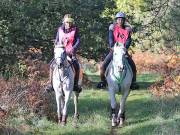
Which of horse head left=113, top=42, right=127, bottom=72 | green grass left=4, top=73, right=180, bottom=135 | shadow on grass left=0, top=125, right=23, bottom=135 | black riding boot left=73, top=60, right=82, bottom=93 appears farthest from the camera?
black riding boot left=73, top=60, right=82, bottom=93

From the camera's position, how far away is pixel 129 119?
15578mm

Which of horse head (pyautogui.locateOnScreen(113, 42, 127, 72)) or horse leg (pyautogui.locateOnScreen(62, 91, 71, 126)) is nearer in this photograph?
horse head (pyautogui.locateOnScreen(113, 42, 127, 72))

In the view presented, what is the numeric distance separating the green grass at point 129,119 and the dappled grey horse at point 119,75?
340 millimetres

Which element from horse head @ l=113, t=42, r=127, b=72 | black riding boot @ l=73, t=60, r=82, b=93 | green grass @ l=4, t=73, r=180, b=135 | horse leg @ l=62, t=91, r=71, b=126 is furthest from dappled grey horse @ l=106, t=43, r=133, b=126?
horse leg @ l=62, t=91, r=71, b=126

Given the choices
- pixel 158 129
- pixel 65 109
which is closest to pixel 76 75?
pixel 65 109

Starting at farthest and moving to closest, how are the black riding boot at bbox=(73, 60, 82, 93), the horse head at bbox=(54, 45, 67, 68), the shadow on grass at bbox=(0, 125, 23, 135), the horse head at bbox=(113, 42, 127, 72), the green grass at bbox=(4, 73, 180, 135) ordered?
the black riding boot at bbox=(73, 60, 82, 93)
the horse head at bbox=(113, 42, 127, 72)
the horse head at bbox=(54, 45, 67, 68)
the green grass at bbox=(4, 73, 180, 135)
the shadow on grass at bbox=(0, 125, 23, 135)

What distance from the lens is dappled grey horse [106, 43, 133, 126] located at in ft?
47.0

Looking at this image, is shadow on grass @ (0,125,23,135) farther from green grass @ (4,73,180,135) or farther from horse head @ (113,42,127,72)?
horse head @ (113,42,127,72)

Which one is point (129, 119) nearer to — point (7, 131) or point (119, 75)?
point (119, 75)

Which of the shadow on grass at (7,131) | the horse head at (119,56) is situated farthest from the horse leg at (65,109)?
the shadow on grass at (7,131)

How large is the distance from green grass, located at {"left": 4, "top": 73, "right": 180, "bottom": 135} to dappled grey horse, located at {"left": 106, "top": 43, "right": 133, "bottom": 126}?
1.12 ft

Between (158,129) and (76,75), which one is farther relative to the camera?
(76,75)

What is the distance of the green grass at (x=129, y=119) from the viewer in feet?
42.1

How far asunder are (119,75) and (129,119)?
174 cm
